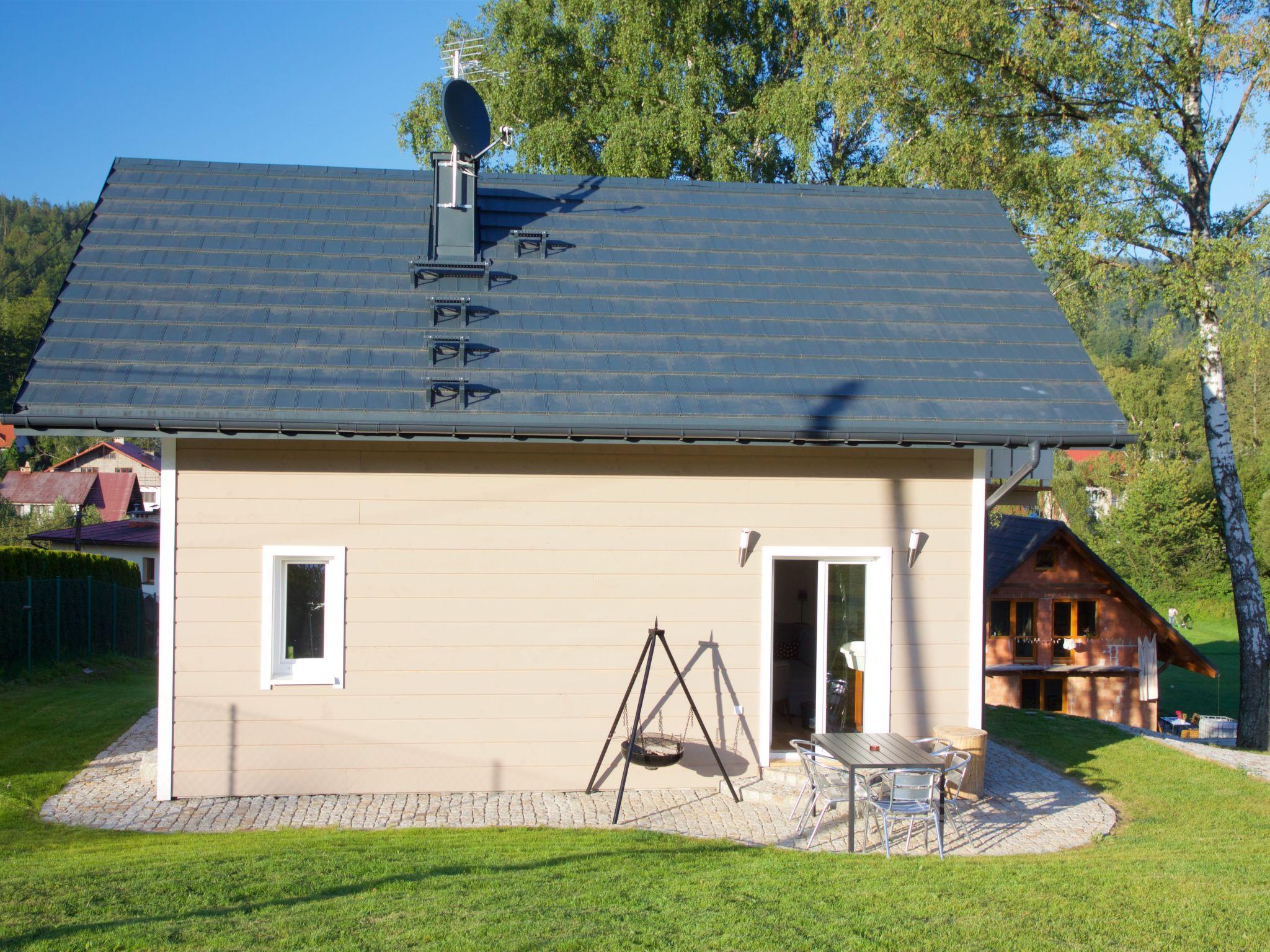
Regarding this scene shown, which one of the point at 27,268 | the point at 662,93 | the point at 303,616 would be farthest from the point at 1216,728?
the point at 27,268

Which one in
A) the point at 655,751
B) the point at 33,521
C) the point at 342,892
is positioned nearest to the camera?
the point at 342,892

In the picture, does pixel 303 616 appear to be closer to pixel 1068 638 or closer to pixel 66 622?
pixel 66 622

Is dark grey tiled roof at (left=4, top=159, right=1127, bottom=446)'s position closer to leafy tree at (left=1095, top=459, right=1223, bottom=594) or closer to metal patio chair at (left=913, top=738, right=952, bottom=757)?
metal patio chair at (left=913, top=738, right=952, bottom=757)

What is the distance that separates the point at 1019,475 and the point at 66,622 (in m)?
Answer: 16.3

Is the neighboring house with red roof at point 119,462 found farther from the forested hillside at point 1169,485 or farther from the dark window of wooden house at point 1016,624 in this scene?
the forested hillside at point 1169,485

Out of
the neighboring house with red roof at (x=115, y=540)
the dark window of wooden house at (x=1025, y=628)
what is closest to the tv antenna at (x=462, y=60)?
the dark window of wooden house at (x=1025, y=628)

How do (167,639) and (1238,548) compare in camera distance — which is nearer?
(167,639)

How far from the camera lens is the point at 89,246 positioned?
9781mm

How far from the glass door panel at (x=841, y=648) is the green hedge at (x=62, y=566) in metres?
13.6

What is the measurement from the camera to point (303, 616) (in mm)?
8742

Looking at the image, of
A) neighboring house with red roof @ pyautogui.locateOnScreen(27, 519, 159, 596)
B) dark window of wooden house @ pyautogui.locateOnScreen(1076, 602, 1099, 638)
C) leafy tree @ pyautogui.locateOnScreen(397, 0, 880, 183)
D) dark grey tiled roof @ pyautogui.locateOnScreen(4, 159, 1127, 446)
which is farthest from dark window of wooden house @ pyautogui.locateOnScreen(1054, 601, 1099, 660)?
neighboring house with red roof @ pyautogui.locateOnScreen(27, 519, 159, 596)

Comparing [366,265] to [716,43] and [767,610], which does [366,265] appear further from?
[716,43]

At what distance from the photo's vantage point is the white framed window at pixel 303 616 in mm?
8508

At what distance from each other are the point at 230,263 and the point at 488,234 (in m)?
2.51
